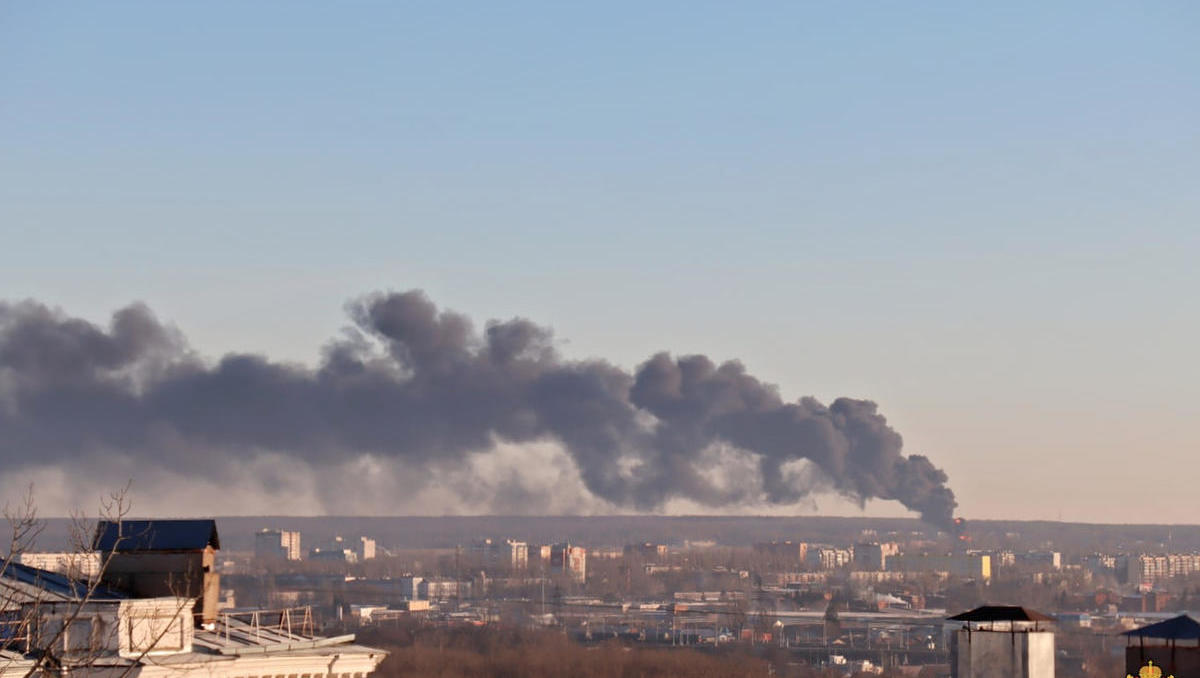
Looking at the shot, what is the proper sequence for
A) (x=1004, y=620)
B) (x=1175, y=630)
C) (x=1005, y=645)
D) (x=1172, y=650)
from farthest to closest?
1. (x=1175, y=630)
2. (x=1172, y=650)
3. (x=1004, y=620)
4. (x=1005, y=645)

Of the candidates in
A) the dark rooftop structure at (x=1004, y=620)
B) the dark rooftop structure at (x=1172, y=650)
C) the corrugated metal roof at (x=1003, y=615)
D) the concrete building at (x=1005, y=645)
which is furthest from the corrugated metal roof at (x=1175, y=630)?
the concrete building at (x=1005, y=645)

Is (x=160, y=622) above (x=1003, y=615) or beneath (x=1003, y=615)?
beneath

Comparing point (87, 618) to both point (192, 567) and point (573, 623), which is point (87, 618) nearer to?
point (192, 567)

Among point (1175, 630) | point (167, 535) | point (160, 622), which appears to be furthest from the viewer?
point (167, 535)

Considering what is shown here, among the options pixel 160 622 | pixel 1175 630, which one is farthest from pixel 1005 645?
pixel 160 622

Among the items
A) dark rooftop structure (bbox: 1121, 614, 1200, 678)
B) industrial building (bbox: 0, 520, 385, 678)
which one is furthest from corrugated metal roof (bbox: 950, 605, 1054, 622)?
industrial building (bbox: 0, 520, 385, 678)

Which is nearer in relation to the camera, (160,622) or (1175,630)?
(160,622)

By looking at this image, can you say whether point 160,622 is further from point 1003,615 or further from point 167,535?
point 1003,615

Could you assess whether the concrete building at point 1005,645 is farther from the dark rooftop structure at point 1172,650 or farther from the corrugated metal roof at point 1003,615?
the dark rooftop structure at point 1172,650
